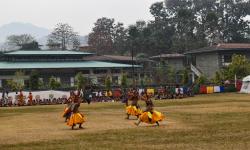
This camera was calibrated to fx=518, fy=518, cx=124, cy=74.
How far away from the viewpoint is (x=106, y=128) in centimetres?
2617

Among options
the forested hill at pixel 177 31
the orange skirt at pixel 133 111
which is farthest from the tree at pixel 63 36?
the orange skirt at pixel 133 111

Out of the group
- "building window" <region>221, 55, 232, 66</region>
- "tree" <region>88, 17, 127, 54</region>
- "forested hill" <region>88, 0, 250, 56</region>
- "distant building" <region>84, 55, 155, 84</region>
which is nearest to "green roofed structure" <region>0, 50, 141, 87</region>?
"distant building" <region>84, 55, 155, 84</region>

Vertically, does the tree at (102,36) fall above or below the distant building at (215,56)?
above

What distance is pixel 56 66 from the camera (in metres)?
86.3

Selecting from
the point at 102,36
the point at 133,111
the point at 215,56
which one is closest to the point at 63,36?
the point at 102,36

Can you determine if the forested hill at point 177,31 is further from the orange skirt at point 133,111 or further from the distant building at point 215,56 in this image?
the orange skirt at point 133,111

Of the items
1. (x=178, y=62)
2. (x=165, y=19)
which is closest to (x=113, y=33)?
(x=165, y=19)

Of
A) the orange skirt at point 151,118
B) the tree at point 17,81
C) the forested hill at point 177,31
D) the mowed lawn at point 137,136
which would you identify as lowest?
the mowed lawn at point 137,136

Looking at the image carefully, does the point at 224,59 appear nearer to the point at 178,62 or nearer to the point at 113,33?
the point at 178,62

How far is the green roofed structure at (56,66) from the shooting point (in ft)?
275

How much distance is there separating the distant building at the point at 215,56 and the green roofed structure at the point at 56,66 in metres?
15.8

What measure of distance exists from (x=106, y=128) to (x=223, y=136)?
7.46 metres

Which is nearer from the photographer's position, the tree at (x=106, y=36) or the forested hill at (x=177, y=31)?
the forested hill at (x=177, y=31)

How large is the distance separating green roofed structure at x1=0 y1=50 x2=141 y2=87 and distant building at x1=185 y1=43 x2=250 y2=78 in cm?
1575
